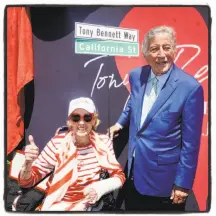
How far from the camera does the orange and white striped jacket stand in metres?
5.34

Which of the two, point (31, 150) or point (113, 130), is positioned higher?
point (113, 130)

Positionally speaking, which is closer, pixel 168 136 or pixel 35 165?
pixel 168 136

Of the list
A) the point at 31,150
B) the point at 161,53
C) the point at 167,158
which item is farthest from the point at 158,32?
the point at 31,150

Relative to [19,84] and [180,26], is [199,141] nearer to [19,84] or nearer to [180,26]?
[180,26]

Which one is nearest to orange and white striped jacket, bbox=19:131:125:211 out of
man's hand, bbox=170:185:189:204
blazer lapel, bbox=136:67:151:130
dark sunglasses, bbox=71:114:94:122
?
dark sunglasses, bbox=71:114:94:122

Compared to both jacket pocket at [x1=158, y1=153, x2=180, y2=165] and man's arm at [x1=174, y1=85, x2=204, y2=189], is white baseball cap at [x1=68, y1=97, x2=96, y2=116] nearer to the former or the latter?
jacket pocket at [x1=158, y1=153, x2=180, y2=165]

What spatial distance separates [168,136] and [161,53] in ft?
2.83

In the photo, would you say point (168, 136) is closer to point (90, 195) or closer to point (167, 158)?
point (167, 158)

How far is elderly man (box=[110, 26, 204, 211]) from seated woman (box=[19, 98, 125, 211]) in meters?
0.21

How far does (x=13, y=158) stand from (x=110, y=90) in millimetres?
1252

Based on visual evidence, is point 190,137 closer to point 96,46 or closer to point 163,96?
point 163,96

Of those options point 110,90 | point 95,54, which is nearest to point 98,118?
point 110,90

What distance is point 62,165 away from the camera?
17.6ft

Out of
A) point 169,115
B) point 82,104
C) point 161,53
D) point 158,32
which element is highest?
point 158,32
